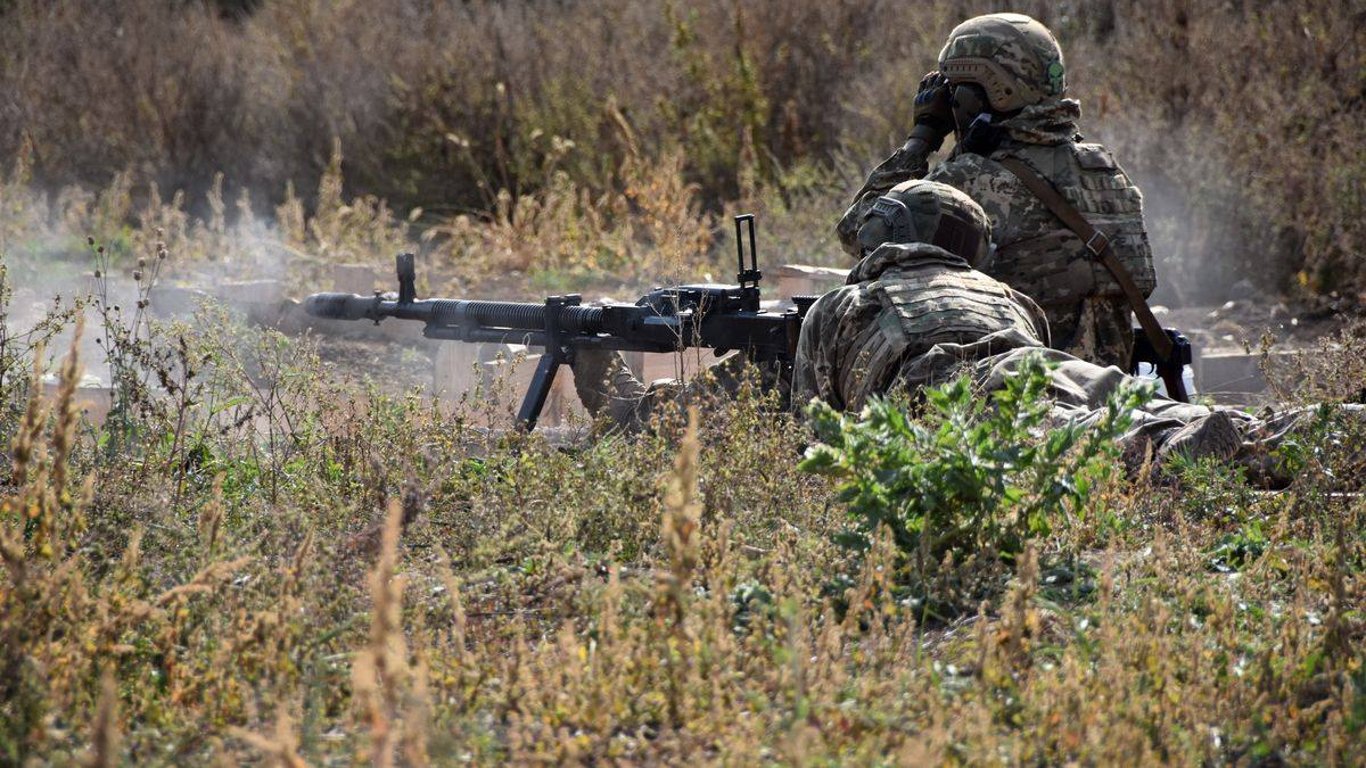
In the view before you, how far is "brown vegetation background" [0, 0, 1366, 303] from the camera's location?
9.66m

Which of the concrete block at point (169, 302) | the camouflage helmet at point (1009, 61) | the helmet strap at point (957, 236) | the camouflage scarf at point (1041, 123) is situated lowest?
the concrete block at point (169, 302)

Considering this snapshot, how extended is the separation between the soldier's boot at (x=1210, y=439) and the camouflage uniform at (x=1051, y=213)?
1.48m

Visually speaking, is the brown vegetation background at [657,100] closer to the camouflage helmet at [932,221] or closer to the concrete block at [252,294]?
the concrete block at [252,294]

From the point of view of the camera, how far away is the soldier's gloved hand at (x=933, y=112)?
18.1ft

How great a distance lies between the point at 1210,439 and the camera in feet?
12.4

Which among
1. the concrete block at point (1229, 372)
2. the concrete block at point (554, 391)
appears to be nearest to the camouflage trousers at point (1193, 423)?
the concrete block at point (554, 391)

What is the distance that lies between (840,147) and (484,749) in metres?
9.82

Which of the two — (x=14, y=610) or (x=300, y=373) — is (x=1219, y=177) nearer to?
(x=300, y=373)

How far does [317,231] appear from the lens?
10.0m

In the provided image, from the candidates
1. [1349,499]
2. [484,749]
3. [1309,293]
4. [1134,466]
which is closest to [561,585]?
[484,749]

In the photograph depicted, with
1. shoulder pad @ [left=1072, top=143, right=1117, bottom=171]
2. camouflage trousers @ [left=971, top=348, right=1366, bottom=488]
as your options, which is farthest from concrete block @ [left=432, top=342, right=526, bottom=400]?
camouflage trousers @ [left=971, top=348, right=1366, bottom=488]

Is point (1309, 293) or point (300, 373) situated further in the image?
point (1309, 293)

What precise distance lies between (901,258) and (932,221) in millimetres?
283

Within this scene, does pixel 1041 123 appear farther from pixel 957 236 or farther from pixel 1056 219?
pixel 957 236
